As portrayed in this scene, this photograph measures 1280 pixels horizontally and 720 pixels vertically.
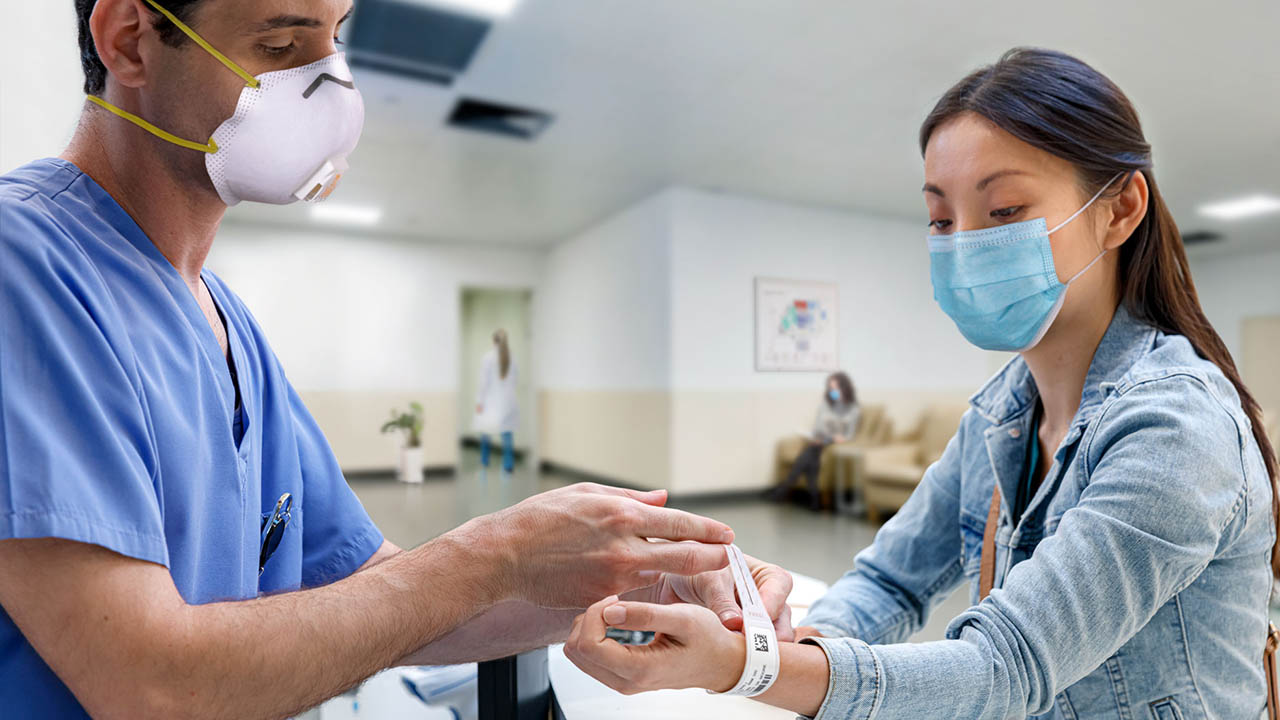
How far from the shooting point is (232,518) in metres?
0.69

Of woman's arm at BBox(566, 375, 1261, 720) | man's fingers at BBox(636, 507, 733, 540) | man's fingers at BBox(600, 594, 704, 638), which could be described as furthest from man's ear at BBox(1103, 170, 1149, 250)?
man's fingers at BBox(600, 594, 704, 638)

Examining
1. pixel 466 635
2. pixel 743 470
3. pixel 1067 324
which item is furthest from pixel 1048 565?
pixel 743 470

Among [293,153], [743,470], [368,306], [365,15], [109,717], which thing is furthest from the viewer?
[368,306]

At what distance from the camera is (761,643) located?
0.69m

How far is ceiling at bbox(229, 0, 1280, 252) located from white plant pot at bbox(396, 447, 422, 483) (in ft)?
8.27

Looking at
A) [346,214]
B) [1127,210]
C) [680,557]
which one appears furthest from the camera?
[346,214]

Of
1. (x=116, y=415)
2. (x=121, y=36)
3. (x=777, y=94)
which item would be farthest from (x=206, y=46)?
(x=777, y=94)

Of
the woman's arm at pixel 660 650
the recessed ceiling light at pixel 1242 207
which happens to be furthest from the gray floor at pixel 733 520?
the recessed ceiling light at pixel 1242 207

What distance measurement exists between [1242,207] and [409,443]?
8.49 meters

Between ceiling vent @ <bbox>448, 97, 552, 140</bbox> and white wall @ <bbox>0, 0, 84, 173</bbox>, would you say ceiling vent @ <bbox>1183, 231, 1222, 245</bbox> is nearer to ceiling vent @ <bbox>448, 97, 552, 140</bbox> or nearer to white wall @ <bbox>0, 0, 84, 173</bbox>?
ceiling vent @ <bbox>448, 97, 552, 140</bbox>

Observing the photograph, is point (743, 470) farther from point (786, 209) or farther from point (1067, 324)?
point (1067, 324)

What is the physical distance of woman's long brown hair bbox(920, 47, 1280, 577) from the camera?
0.90 m

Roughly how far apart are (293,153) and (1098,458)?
978 millimetres

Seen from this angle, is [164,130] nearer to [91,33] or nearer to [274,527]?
[91,33]
